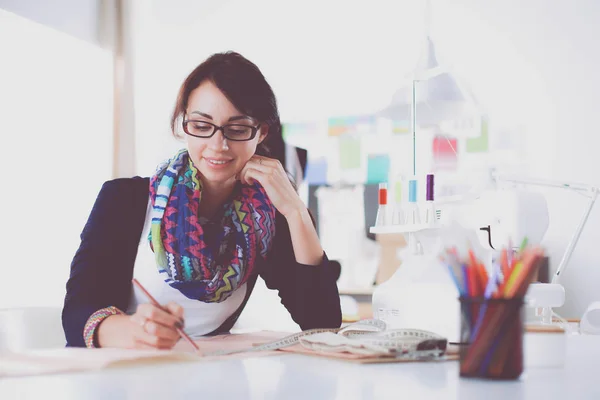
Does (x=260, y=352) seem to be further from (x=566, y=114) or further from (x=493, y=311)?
(x=566, y=114)

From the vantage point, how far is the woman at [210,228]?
1.49 meters

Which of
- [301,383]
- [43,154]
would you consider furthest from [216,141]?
[43,154]

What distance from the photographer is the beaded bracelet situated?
1174mm

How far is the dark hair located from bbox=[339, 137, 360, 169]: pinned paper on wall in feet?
8.39

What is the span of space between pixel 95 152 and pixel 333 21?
1652 millimetres

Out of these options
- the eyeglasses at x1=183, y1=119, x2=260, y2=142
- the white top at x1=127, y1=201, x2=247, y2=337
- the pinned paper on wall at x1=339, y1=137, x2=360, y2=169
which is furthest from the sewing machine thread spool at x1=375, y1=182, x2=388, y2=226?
the pinned paper on wall at x1=339, y1=137, x2=360, y2=169

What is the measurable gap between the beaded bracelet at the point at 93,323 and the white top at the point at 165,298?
0.31 metres

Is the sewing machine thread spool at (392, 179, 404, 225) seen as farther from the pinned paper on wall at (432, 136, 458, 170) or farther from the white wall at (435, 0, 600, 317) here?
the pinned paper on wall at (432, 136, 458, 170)

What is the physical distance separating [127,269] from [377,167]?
9.17ft

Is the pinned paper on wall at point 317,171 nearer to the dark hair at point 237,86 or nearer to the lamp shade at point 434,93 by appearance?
the lamp shade at point 434,93

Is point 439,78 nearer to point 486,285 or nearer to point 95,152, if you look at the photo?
point 486,285

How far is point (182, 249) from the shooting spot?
5.04 ft

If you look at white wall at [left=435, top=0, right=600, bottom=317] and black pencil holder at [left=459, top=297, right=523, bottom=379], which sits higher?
→ white wall at [left=435, top=0, right=600, bottom=317]

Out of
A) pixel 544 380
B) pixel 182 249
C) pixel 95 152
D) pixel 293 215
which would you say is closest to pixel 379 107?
pixel 293 215
